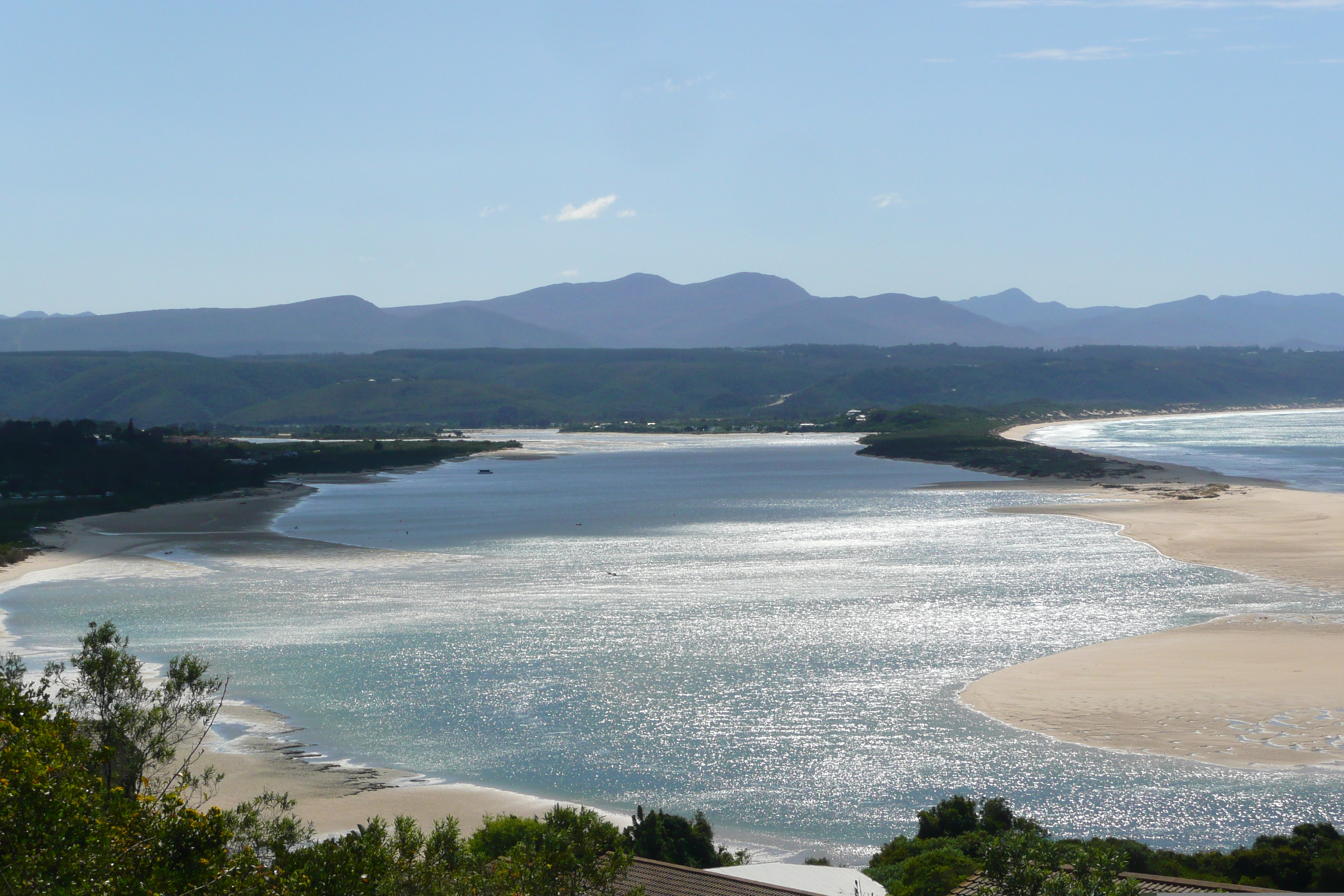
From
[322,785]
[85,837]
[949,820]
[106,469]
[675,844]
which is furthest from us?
[106,469]

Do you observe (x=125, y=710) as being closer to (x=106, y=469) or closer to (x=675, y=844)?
(x=675, y=844)

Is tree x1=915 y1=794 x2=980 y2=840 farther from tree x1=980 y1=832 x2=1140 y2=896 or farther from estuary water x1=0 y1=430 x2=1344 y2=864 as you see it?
tree x1=980 y1=832 x2=1140 y2=896

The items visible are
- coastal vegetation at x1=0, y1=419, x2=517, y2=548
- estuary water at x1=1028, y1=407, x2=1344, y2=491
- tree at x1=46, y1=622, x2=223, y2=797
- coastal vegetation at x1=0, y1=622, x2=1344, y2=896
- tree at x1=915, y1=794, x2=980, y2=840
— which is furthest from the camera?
estuary water at x1=1028, y1=407, x2=1344, y2=491

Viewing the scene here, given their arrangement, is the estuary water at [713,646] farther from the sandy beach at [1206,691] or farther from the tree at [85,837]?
the tree at [85,837]

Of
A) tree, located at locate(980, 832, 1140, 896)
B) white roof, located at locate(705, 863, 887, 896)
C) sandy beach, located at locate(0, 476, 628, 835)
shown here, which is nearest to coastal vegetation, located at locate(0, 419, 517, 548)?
sandy beach, located at locate(0, 476, 628, 835)

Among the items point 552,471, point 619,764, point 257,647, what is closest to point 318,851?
point 619,764

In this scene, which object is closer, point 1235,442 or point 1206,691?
point 1206,691

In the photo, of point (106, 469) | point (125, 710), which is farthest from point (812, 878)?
point (106, 469)
